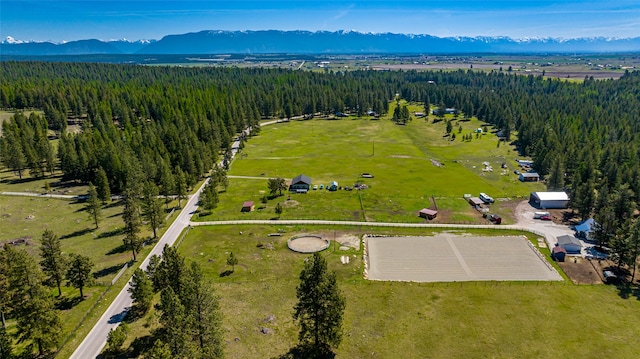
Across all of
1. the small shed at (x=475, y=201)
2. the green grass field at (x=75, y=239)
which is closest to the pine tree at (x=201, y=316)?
the green grass field at (x=75, y=239)

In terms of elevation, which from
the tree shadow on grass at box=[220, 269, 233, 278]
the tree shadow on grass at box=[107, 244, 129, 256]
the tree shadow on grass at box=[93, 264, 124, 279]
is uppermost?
the tree shadow on grass at box=[107, 244, 129, 256]

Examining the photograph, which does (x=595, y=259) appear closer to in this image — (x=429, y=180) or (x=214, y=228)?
(x=429, y=180)

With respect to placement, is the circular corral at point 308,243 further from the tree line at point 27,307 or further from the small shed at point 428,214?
the tree line at point 27,307

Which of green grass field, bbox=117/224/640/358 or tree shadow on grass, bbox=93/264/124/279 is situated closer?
green grass field, bbox=117/224/640/358

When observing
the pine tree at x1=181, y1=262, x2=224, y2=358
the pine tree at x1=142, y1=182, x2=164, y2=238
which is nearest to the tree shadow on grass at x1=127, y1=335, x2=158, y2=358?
the pine tree at x1=181, y1=262, x2=224, y2=358

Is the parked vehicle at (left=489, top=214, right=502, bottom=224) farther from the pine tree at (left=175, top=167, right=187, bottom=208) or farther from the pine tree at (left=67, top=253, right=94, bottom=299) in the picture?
the pine tree at (left=67, top=253, right=94, bottom=299)

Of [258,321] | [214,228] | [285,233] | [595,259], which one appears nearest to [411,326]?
[258,321]

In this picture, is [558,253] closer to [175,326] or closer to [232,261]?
[232,261]
